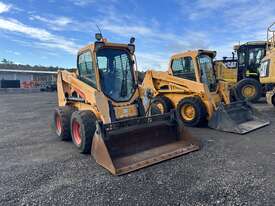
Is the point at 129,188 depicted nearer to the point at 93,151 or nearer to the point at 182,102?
the point at 93,151

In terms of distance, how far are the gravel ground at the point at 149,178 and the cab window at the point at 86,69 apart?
1.69 metres

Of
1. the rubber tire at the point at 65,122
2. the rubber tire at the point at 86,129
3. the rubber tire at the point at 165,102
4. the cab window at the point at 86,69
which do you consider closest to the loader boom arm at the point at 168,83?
the rubber tire at the point at 165,102

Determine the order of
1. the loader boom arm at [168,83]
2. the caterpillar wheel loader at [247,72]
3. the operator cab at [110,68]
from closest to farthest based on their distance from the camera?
1. the operator cab at [110,68]
2. the loader boom arm at [168,83]
3. the caterpillar wheel loader at [247,72]

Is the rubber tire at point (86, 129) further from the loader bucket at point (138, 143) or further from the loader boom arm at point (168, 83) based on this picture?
the loader boom arm at point (168, 83)

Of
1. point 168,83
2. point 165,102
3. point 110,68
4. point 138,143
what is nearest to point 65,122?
point 110,68

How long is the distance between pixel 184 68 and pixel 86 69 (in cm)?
362

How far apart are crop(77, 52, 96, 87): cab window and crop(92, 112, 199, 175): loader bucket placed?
1382 mm

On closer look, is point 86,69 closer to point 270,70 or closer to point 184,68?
point 184,68

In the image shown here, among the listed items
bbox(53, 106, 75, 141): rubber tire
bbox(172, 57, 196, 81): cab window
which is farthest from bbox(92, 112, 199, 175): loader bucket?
bbox(172, 57, 196, 81): cab window

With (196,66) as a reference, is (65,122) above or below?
below

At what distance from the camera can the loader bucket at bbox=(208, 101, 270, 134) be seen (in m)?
6.45

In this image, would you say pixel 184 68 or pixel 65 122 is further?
pixel 184 68

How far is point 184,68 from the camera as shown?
25.4 feet

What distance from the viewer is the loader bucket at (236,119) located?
21.2ft
